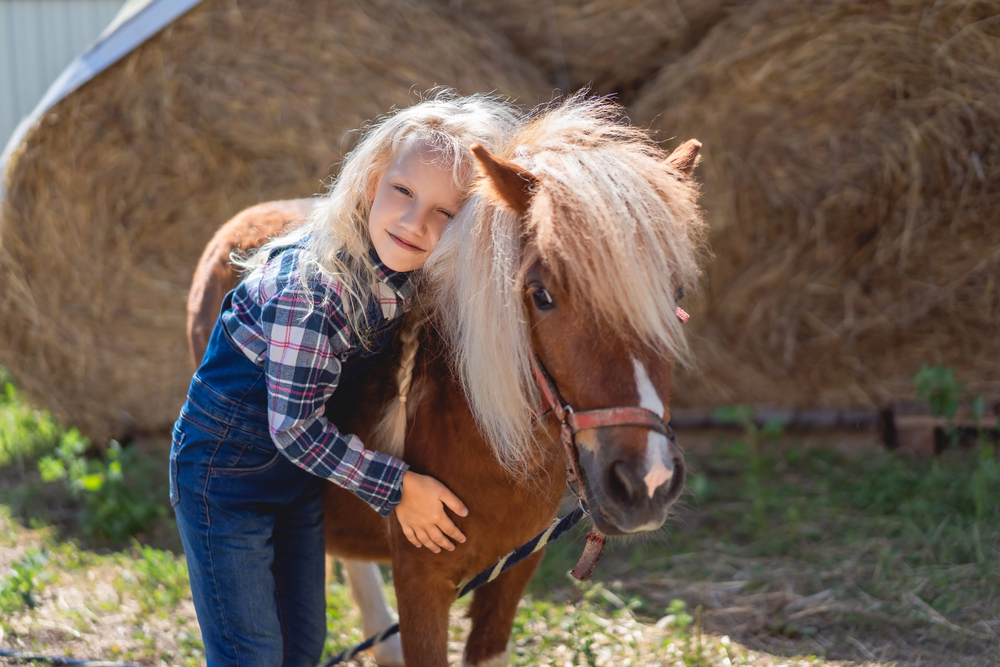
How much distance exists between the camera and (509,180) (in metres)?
1.27

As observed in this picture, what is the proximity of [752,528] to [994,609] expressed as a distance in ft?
2.71

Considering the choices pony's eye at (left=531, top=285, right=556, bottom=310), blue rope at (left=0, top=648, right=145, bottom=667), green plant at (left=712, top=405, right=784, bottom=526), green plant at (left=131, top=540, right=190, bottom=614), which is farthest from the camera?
green plant at (left=712, top=405, right=784, bottom=526)

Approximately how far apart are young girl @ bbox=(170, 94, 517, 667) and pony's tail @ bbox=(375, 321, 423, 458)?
49 mm

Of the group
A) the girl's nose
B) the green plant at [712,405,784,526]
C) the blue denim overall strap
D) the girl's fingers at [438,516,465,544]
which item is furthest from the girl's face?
the green plant at [712,405,784,526]

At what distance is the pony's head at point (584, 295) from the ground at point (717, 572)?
1.97 ft

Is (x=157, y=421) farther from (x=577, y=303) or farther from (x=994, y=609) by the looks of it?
(x=994, y=609)

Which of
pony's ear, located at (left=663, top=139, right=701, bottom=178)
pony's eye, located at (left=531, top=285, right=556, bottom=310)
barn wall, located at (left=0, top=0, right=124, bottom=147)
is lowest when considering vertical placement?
pony's eye, located at (left=531, top=285, right=556, bottom=310)

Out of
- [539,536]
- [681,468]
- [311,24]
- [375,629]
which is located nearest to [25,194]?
[311,24]

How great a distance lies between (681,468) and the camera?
1185 mm

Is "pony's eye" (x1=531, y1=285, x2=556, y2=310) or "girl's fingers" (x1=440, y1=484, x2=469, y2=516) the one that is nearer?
"pony's eye" (x1=531, y1=285, x2=556, y2=310)

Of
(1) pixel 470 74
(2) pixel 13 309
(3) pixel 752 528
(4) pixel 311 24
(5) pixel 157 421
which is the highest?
(4) pixel 311 24

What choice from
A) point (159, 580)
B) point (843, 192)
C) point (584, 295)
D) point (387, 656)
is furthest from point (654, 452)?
point (843, 192)

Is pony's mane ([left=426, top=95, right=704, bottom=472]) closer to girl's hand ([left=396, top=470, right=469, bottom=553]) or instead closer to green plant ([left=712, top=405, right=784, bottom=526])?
girl's hand ([left=396, top=470, right=469, bottom=553])

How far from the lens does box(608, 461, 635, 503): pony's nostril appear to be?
1.14 meters
